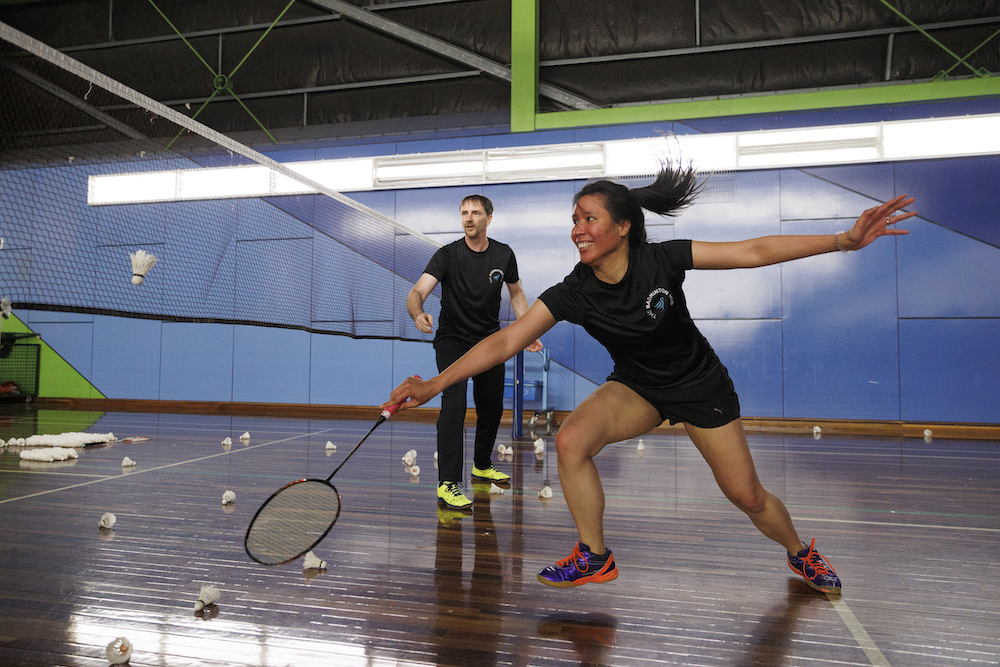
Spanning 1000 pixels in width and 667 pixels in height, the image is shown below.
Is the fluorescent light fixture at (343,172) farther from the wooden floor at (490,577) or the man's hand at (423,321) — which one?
the man's hand at (423,321)

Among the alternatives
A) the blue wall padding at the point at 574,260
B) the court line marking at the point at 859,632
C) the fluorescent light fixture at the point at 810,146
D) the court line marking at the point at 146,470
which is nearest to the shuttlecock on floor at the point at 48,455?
the court line marking at the point at 146,470

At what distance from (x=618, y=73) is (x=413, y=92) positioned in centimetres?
297

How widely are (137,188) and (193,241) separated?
2.92 feet

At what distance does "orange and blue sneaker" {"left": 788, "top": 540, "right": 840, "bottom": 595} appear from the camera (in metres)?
2.49

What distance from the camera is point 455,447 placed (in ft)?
12.9

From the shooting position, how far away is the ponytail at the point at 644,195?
2.42m

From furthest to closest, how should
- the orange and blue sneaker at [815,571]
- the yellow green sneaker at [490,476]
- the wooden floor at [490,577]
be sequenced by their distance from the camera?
1. the yellow green sneaker at [490,476]
2. the orange and blue sneaker at [815,571]
3. the wooden floor at [490,577]

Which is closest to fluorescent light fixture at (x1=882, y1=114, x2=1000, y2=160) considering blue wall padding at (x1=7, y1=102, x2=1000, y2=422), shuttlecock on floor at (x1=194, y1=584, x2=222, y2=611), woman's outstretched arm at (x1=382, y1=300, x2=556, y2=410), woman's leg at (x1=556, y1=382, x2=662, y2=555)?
blue wall padding at (x1=7, y1=102, x2=1000, y2=422)

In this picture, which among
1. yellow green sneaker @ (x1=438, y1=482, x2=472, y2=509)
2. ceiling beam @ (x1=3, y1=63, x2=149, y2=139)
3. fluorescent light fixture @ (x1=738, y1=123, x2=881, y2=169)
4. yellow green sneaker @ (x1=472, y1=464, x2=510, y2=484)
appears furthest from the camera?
ceiling beam @ (x1=3, y1=63, x2=149, y2=139)

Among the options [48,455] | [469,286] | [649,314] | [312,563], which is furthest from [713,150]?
[48,455]

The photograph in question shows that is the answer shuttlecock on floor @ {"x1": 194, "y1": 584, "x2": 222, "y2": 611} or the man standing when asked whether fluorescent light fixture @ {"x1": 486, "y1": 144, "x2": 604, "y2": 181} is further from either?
shuttlecock on floor @ {"x1": 194, "y1": 584, "x2": 222, "y2": 611}

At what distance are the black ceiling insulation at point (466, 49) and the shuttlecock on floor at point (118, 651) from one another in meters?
8.57

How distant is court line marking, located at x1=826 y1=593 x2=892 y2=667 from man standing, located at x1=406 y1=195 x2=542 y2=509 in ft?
6.94

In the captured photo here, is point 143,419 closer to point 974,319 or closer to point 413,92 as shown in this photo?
point 413,92
